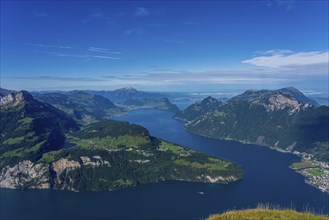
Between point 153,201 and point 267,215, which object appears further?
point 153,201

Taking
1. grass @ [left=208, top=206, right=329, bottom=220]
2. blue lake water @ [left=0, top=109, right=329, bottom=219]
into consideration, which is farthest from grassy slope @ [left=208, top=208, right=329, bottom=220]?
blue lake water @ [left=0, top=109, right=329, bottom=219]

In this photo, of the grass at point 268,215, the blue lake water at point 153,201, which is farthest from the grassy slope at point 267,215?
the blue lake water at point 153,201

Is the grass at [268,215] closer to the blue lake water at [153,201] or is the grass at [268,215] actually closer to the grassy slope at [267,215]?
the grassy slope at [267,215]

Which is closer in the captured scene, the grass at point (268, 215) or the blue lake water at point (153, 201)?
the grass at point (268, 215)

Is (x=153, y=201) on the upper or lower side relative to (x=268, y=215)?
lower

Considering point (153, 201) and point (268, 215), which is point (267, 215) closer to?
point (268, 215)

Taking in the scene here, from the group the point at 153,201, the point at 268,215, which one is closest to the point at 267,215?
the point at 268,215

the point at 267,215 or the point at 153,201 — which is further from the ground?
the point at 267,215

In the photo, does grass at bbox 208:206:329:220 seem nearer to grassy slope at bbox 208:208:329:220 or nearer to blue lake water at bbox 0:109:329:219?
grassy slope at bbox 208:208:329:220

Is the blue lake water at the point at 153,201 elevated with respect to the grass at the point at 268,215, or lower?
lower

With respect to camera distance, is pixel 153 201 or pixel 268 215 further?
pixel 153 201

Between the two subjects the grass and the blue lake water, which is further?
the blue lake water
